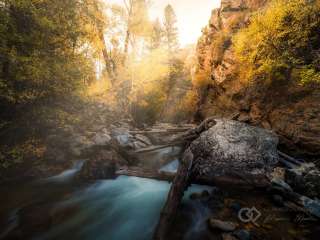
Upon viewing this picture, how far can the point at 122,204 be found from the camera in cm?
739

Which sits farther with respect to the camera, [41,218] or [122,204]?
[122,204]

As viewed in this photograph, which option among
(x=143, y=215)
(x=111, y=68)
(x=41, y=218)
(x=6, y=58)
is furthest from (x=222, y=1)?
(x=41, y=218)

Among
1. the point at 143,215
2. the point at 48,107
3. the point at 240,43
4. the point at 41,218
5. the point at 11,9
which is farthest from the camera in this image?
the point at 240,43

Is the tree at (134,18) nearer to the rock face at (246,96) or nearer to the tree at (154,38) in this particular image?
the tree at (154,38)

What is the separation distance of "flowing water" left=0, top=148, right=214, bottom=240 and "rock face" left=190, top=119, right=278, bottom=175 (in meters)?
1.16

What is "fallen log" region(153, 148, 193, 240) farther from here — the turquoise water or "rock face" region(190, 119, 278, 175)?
"rock face" region(190, 119, 278, 175)

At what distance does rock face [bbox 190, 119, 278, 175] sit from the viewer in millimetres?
7195

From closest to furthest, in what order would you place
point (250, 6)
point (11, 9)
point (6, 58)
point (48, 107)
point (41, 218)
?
point (41, 218) < point (6, 58) < point (11, 9) < point (48, 107) < point (250, 6)

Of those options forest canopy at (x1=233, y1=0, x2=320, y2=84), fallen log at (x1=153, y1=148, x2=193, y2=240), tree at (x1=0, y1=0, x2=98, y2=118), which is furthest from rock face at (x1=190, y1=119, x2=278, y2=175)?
tree at (x1=0, y1=0, x2=98, y2=118)

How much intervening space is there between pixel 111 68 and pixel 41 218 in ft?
52.1

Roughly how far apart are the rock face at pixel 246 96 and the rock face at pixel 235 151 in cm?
130

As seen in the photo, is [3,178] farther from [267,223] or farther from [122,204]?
[267,223]

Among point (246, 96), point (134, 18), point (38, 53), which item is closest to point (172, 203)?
point (38, 53)

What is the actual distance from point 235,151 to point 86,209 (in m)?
5.94
